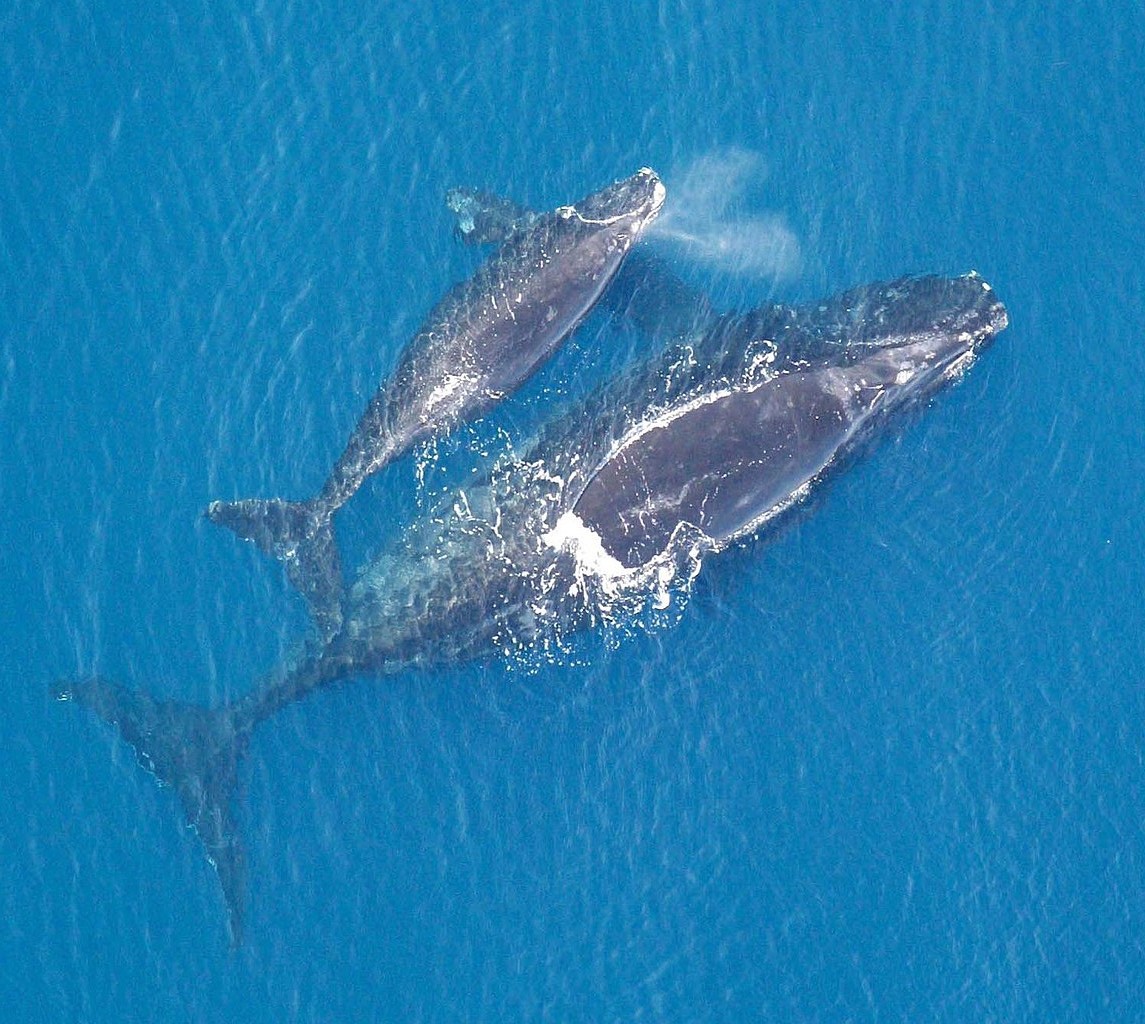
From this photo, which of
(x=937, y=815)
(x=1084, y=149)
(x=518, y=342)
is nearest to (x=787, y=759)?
(x=937, y=815)

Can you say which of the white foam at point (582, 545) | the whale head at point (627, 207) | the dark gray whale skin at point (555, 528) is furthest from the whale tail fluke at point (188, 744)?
the whale head at point (627, 207)

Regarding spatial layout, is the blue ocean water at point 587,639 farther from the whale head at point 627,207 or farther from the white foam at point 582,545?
the white foam at point 582,545

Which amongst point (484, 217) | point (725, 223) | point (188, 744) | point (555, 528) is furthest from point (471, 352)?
point (188, 744)

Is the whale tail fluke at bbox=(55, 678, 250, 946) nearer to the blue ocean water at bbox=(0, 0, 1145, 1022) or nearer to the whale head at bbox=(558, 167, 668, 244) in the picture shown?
the blue ocean water at bbox=(0, 0, 1145, 1022)

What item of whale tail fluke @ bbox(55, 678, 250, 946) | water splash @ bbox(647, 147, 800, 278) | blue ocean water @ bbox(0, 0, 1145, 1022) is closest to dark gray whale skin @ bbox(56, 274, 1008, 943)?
whale tail fluke @ bbox(55, 678, 250, 946)

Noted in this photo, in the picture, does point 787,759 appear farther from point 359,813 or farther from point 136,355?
point 136,355

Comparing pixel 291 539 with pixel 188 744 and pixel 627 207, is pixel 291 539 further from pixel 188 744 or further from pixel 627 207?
pixel 627 207
